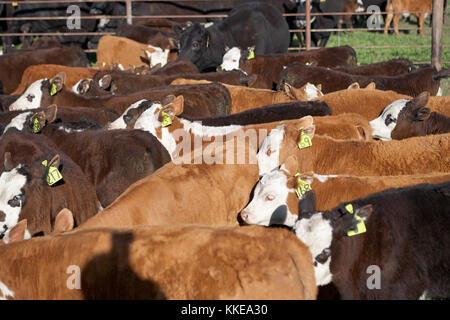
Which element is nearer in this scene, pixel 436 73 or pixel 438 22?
pixel 436 73

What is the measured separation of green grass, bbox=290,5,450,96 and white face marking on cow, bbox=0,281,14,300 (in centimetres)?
832

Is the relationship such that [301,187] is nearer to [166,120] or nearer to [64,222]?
[64,222]

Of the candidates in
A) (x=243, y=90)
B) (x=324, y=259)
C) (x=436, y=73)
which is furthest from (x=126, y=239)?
(x=436, y=73)

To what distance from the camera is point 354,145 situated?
468 centimetres

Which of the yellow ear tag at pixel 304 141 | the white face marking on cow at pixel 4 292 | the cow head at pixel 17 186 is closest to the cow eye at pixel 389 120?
the yellow ear tag at pixel 304 141

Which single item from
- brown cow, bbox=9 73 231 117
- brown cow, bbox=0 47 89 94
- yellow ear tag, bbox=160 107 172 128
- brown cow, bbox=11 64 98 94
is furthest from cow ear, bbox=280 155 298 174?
brown cow, bbox=0 47 89 94

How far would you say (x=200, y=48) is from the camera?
29.8ft

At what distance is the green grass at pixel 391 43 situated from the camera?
38.6 feet

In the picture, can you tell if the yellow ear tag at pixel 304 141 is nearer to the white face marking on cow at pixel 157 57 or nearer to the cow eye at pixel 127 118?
the cow eye at pixel 127 118

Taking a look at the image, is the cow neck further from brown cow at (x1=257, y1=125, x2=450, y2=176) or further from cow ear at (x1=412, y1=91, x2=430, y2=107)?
brown cow at (x1=257, y1=125, x2=450, y2=176)

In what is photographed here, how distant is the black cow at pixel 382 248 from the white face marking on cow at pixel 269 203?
468mm

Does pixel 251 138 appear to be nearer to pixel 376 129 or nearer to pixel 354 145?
pixel 354 145

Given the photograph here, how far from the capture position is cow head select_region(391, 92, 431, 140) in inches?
213

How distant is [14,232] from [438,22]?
289 inches
